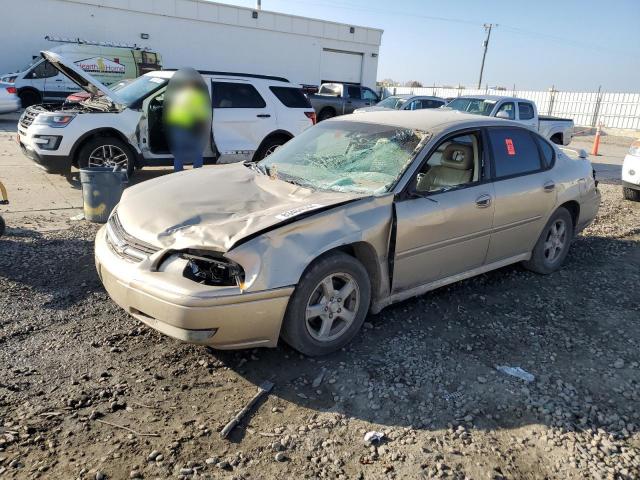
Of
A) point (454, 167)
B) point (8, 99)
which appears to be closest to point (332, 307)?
point (454, 167)

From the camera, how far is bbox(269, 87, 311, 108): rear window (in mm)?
9078

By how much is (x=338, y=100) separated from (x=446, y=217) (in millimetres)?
17118

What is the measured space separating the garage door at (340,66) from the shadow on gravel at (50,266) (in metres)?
29.8

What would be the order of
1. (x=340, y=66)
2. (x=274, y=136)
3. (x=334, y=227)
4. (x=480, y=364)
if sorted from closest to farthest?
(x=334, y=227), (x=480, y=364), (x=274, y=136), (x=340, y=66)

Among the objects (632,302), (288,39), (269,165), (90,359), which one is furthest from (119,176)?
(288,39)

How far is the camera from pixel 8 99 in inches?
632

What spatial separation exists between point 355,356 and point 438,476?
3.66ft

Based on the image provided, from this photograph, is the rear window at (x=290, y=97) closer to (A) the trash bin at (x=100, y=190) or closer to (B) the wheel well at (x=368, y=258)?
(A) the trash bin at (x=100, y=190)

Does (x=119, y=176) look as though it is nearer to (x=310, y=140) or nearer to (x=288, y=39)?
(x=310, y=140)

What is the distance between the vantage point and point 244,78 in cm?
880

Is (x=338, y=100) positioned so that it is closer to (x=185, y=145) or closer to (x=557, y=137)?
(x=557, y=137)

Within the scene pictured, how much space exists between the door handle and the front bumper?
1.93 meters

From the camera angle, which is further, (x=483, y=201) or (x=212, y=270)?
(x=483, y=201)

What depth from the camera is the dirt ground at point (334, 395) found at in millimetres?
2545
